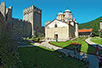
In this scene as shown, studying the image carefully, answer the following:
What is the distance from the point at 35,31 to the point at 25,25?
20.6 feet

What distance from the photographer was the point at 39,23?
1689 inches

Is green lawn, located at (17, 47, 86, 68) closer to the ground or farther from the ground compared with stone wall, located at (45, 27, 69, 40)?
closer to the ground

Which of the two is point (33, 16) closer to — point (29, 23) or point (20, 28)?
point (29, 23)

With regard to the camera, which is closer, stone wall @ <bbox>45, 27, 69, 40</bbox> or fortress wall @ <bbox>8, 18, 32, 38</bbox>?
stone wall @ <bbox>45, 27, 69, 40</bbox>

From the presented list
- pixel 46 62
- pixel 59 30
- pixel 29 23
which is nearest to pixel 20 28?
pixel 29 23

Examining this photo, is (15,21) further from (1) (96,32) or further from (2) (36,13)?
(1) (96,32)

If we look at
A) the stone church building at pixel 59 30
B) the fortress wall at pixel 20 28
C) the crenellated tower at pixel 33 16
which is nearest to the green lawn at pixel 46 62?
the stone church building at pixel 59 30

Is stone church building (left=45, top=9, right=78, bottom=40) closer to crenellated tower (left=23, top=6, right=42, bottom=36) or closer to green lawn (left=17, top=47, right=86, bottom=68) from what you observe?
crenellated tower (left=23, top=6, right=42, bottom=36)

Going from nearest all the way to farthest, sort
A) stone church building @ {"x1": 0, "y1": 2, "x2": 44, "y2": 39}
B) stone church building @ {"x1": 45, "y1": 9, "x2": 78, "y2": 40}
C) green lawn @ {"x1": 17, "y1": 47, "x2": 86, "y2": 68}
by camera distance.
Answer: green lawn @ {"x1": 17, "y1": 47, "x2": 86, "y2": 68} < stone church building @ {"x1": 45, "y1": 9, "x2": 78, "y2": 40} < stone church building @ {"x1": 0, "y1": 2, "x2": 44, "y2": 39}

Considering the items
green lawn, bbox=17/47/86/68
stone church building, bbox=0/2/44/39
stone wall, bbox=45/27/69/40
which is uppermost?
stone church building, bbox=0/2/44/39

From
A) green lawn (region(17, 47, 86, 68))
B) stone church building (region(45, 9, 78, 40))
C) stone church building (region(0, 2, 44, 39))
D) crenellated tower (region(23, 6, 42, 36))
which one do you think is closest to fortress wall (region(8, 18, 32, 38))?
stone church building (region(0, 2, 44, 39))

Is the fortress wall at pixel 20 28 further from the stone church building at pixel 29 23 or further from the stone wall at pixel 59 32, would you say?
the stone wall at pixel 59 32

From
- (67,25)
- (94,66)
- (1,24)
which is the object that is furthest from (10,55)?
(67,25)

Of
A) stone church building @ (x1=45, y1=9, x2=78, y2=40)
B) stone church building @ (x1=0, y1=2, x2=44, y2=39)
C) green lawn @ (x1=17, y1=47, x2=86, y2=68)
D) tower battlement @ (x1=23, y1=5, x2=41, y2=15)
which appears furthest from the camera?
tower battlement @ (x1=23, y1=5, x2=41, y2=15)
